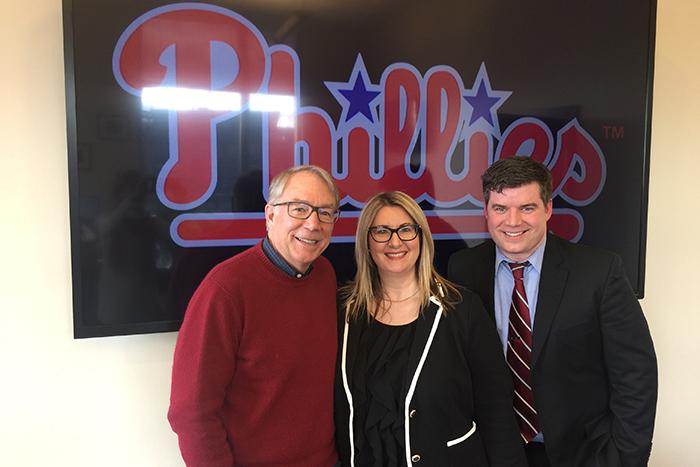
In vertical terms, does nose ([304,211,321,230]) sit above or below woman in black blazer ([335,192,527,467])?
above

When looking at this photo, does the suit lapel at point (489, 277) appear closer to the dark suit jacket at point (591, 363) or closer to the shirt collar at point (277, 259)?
the dark suit jacket at point (591, 363)

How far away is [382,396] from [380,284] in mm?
337

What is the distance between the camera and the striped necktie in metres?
1.62

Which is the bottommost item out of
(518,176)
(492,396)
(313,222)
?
(492,396)

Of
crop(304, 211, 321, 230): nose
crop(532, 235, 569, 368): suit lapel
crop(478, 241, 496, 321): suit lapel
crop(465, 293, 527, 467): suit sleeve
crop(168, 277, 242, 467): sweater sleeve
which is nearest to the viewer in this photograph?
crop(168, 277, 242, 467): sweater sleeve

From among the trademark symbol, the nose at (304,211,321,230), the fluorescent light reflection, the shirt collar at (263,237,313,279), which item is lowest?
the shirt collar at (263,237,313,279)

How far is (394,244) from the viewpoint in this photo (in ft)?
4.87

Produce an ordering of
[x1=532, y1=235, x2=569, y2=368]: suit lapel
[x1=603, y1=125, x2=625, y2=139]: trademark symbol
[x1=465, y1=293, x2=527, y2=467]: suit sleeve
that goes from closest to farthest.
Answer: [x1=465, y1=293, x2=527, y2=467]: suit sleeve
[x1=532, y1=235, x2=569, y2=368]: suit lapel
[x1=603, y1=125, x2=625, y2=139]: trademark symbol

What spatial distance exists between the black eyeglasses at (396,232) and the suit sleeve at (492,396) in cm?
27

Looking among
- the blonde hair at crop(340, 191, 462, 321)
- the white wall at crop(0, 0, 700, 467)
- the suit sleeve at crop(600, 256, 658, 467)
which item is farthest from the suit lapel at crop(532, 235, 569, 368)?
the white wall at crop(0, 0, 700, 467)

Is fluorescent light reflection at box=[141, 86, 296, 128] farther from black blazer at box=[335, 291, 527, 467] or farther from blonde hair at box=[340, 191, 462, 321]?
black blazer at box=[335, 291, 527, 467]

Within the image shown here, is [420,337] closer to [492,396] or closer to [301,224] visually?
[492,396]

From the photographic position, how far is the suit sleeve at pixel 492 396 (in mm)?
1464

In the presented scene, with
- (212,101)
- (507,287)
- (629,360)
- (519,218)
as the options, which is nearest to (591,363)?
(629,360)
